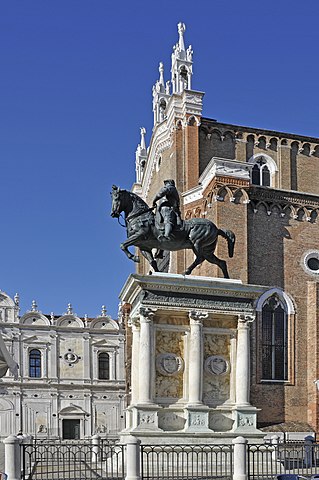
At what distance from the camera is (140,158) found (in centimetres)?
3791

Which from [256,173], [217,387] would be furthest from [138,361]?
[256,173]

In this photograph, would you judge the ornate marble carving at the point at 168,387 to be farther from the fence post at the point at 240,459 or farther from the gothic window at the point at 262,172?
the gothic window at the point at 262,172

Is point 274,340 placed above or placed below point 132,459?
above

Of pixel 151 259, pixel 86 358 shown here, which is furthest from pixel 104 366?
pixel 151 259

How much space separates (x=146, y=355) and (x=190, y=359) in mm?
1057

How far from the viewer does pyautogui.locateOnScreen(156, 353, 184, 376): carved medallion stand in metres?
14.9

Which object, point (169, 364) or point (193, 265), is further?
point (193, 265)

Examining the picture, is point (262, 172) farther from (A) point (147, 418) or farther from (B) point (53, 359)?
(B) point (53, 359)

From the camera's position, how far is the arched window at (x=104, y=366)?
49.0 meters

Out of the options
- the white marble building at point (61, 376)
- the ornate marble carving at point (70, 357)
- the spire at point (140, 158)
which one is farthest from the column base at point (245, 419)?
the ornate marble carving at point (70, 357)

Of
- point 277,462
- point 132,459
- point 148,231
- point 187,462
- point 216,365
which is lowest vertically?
point 277,462

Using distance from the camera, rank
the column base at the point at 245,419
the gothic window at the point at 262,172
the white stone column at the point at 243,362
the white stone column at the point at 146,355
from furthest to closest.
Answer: the gothic window at the point at 262,172
the white stone column at the point at 243,362
the column base at the point at 245,419
the white stone column at the point at 146,355

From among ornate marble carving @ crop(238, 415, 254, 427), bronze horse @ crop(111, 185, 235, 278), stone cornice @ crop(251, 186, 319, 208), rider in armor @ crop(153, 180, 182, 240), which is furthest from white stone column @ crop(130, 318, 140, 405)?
stone cornice @ crop(251, 186, 319, 208)

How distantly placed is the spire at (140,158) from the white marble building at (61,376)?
53.2 feet
